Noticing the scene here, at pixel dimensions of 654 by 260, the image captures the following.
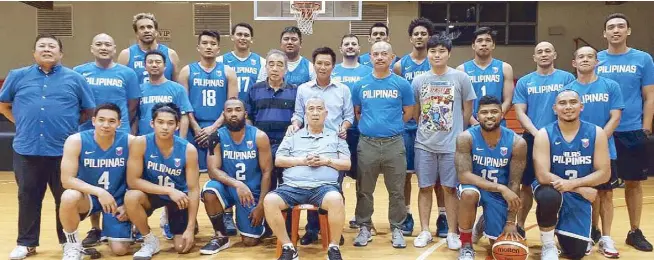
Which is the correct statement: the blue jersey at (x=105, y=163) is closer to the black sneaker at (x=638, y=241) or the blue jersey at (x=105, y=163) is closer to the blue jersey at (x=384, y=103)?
the blue jersey at (x=384, y=103)

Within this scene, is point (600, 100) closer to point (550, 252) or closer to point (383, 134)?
point (550, 252)

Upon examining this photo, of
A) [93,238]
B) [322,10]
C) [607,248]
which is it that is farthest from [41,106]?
[322,10]

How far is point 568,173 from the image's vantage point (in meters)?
4.50

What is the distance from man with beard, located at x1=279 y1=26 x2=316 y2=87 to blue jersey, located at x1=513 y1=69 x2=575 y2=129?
1752 millimetres

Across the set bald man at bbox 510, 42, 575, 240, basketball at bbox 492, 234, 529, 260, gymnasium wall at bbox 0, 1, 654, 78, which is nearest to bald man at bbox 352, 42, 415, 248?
bald man at bbox 510, 42, 575, 240

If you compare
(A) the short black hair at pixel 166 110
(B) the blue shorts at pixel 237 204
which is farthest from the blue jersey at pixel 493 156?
(A) the short black hair at pixel 166 110

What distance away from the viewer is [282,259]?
4297 mm

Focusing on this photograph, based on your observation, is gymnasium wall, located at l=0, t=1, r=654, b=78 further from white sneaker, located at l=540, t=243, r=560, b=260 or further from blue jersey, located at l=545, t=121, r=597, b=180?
white sneaker, located at l=540, t=243, r=560, b=260

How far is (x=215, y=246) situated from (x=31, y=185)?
1421 mm

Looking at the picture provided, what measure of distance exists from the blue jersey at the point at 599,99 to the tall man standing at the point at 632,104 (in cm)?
27

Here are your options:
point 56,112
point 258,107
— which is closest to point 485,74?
point 258,107

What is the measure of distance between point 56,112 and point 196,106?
117cm

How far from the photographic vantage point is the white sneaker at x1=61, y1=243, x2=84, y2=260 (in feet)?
14.4

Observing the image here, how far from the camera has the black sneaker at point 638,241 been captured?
4871 millimetres
